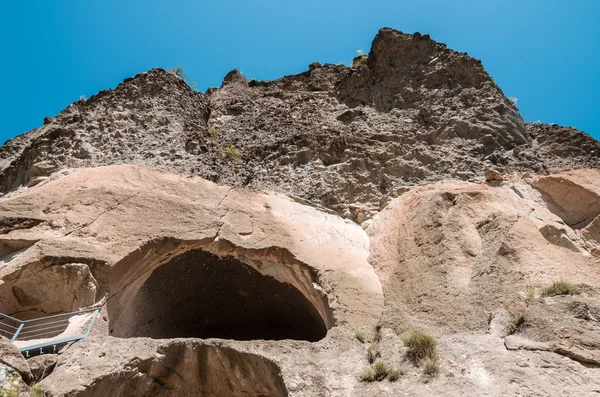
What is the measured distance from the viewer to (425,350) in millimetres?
6566

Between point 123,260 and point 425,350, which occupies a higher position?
point 123,260

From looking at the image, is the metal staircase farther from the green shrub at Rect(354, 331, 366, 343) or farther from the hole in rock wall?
the green shrub at Rect(354, 331, 366, 343)

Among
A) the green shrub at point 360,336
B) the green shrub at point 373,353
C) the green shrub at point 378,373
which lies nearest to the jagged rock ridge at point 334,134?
the green shrub at point 360,336

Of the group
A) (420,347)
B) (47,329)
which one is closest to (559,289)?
(420,347)

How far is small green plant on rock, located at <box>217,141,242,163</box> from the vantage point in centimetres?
1225

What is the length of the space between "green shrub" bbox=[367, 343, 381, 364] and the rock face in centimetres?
2

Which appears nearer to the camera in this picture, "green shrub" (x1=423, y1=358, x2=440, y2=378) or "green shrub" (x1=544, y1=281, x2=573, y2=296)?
"green shrub" (x1=423, y1=358, x2=440, y2=378)

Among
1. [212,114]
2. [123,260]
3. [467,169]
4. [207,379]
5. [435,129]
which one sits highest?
[212,114]

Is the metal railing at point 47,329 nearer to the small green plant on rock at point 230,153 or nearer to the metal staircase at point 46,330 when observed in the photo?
the metal staircase at point 46,330

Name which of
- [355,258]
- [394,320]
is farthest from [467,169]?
[394,320]

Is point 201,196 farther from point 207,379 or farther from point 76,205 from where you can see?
point 207,379

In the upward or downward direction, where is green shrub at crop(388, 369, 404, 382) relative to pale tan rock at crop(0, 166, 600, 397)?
downward

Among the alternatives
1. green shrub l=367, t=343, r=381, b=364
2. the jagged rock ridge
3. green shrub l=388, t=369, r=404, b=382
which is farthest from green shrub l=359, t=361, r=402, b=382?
the jagged rock ridge

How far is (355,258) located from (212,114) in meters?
7.05
